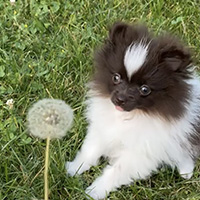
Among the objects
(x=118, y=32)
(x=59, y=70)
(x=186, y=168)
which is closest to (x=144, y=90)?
(x=118, y=32)

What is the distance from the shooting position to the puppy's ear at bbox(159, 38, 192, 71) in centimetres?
231

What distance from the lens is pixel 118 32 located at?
8.00 ft

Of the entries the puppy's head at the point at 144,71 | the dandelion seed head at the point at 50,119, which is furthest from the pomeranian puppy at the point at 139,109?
the dandelion seed head at the point at 50,119

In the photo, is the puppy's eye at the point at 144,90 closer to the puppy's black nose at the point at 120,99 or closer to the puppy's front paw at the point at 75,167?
the puppy's black nose at the point at 120,99

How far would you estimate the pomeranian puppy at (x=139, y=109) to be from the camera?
92.0 inches

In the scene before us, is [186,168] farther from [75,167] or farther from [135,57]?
[135,57]

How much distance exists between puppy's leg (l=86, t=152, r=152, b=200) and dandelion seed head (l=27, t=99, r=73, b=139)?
790 mm

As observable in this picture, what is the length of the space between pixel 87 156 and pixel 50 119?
101 cm

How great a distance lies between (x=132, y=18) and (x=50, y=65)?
0.78 metres

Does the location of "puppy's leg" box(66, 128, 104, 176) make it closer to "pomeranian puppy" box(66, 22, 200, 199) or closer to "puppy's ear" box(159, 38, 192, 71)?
"pomeranian puppy" box(66, 22, 200, 199)

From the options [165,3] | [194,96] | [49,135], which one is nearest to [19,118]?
[194,96]

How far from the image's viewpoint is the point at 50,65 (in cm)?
329

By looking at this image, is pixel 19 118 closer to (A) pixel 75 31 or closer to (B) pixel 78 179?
(B) pixel 78 179

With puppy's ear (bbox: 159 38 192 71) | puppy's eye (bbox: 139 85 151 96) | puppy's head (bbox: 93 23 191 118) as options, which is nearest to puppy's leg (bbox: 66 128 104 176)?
puppy's head (bbox: 93 23 191 118)
